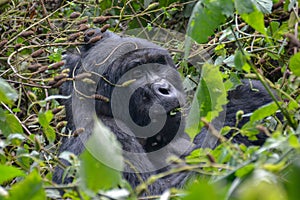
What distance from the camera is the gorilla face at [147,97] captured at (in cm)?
320

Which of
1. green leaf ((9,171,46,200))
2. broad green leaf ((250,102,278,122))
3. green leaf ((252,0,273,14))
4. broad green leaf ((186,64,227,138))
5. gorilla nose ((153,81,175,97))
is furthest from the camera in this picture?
gorilla nose ((153,81,175,97))

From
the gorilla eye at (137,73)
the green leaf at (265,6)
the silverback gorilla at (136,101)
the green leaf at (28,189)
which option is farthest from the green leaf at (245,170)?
the gorilla eye at (137,73)

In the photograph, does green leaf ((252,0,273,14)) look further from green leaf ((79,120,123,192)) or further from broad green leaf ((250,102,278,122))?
green leaf ((79,120,123,192))

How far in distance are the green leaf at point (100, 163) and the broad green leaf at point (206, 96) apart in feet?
2.20

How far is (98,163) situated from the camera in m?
1.20

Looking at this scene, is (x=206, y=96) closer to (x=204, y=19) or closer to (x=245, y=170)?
(x=204, y=19)

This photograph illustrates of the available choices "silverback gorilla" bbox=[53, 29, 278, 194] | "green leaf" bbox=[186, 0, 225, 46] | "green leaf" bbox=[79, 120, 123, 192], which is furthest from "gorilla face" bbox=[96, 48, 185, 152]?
"green leaf" bbox=[79, 120, 123, 192]

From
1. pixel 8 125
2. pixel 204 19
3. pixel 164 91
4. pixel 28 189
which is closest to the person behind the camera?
pixel 28 189

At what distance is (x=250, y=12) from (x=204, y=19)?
0.50 feet

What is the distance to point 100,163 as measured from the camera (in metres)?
1.20

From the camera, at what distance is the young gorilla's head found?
323 centimetres

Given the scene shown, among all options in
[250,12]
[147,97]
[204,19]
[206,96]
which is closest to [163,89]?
[147,97]

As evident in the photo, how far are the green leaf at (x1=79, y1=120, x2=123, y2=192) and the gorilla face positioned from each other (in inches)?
72.4

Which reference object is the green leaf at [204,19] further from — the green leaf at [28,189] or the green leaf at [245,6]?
Result: the green leaf at [28,189]
